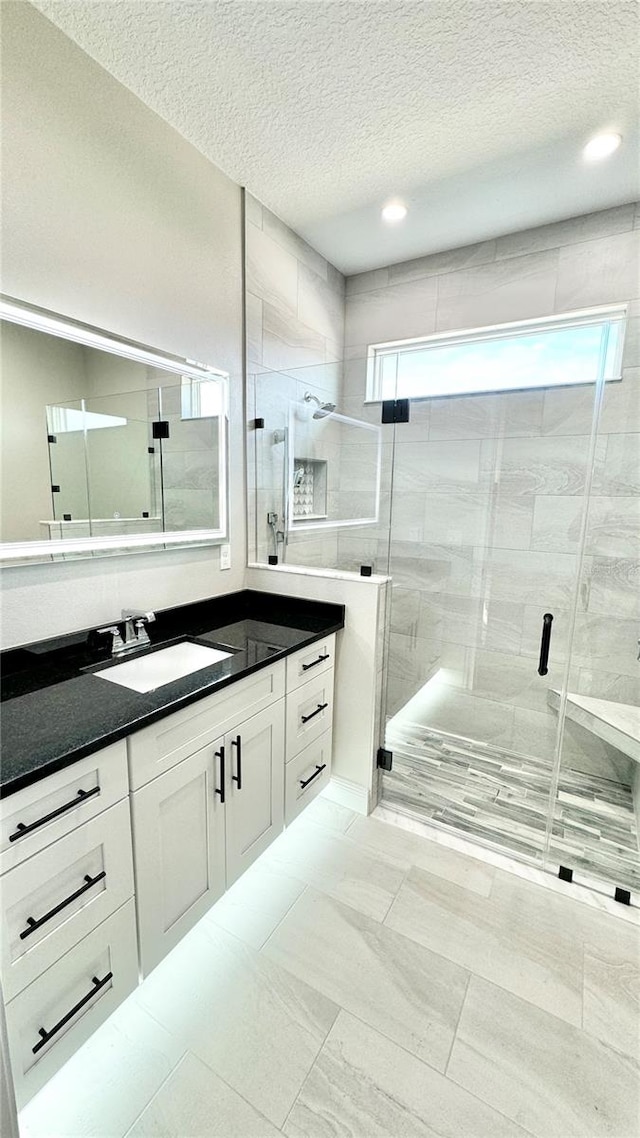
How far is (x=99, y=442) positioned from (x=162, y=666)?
0.86 m

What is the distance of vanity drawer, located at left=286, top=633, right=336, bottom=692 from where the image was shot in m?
1.81

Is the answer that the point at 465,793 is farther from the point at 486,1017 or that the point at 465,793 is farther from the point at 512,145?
the point at 512,145

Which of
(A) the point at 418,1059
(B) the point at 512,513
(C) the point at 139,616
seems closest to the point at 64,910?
(C) the point at 139,616

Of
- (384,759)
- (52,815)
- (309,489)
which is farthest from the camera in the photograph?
(309,489)

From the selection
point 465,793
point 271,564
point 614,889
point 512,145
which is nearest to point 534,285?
point 512,145

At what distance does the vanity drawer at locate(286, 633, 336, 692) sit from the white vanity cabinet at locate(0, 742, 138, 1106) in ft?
2.54

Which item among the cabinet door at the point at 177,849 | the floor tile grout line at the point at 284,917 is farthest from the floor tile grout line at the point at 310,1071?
the cabinet door at the point at 177,849

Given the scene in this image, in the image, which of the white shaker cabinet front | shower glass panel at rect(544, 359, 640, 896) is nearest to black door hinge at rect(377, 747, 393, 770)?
the white shaker cabinet front

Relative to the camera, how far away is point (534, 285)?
2473 mm

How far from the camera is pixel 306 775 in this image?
202 centimetres

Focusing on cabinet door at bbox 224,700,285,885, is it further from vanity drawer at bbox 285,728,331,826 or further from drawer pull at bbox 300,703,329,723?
drawer pull at bbox 300,703,329,723

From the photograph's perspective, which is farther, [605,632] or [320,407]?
[320,407]

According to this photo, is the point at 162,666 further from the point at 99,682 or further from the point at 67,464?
the point at 67,464

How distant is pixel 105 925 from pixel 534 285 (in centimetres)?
328
